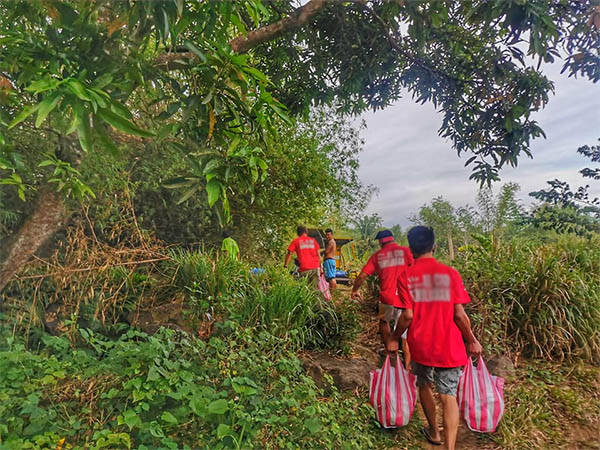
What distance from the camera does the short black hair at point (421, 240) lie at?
2.08 m

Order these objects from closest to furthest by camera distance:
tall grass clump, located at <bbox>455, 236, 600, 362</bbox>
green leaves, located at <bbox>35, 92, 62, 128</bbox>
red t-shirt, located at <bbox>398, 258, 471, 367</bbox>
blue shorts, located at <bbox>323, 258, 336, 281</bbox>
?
green leaves, located at <bbox>35, 92, 62, 128</bbox>, red t-shirt, located at <bbox>398, 258, 471, 367</bbox>, tall grass clump, located at <bbox>455, 236, 600, 362</bbox>, blue shorts, located at <bbox>323, 258, 336, 281</bbox>

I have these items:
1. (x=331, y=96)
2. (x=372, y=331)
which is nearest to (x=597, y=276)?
(x=372, y=331)

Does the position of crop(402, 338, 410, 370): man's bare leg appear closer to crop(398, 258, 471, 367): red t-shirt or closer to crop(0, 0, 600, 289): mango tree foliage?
crop(398, 258, 471, 367): red t-shirt

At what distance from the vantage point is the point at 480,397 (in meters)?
2.05

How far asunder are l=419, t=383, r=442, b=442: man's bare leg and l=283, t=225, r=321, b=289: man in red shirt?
7.43 ft

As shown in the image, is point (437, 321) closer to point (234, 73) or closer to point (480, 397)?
point (480, 397)

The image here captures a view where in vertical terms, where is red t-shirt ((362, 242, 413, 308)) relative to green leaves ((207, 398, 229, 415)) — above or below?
above

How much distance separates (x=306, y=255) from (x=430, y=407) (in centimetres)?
254

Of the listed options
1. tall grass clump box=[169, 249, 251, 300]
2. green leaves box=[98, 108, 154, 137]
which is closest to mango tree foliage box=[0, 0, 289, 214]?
green leaves box=[98, 108, 154, 137]

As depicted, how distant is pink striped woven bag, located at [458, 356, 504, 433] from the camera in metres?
2.03

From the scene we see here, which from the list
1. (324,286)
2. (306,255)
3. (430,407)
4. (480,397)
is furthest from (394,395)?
(306,255)

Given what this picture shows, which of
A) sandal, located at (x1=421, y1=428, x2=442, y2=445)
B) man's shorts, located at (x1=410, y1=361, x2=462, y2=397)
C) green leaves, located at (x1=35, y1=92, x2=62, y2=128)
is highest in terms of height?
green leaves, located at (x1=35, y1=92, x2=62, y2=128)

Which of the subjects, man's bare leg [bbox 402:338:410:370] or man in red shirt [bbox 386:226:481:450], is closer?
man in red shirt [bbox 386:226:481:450]

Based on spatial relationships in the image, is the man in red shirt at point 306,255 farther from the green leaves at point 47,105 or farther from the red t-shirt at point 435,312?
the green leaves at point 47,105
